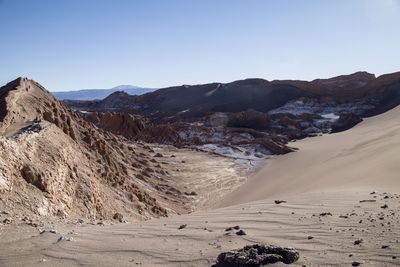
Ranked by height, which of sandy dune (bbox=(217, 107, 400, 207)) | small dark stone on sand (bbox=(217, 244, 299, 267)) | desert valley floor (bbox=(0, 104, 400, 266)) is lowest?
sandy dune (bbox=(217, 107, 400, 207))

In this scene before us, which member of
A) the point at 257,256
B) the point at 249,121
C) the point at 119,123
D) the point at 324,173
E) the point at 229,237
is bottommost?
the point at 324,173

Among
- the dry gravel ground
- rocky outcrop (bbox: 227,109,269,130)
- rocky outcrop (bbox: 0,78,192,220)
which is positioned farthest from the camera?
rocky outcrop (bbox: 227,109,269,130)

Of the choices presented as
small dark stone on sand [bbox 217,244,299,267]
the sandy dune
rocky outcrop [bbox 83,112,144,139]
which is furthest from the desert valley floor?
rocky outcrop [bbox 83,112,144,139]

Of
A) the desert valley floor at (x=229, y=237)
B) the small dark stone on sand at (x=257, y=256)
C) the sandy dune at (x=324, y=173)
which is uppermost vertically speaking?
the small dark stone on sand at (x=257, y=256)

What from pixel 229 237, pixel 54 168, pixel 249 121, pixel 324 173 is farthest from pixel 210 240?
pixel 249 121

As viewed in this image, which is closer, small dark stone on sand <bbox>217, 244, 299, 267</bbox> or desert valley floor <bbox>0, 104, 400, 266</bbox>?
small dark stone on sand <bbox>217, 244, 299, 267</bbox>

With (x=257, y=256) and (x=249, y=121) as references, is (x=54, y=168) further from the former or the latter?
(x=249, y=121)

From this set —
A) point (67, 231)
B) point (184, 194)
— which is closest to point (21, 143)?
point (67, 231)

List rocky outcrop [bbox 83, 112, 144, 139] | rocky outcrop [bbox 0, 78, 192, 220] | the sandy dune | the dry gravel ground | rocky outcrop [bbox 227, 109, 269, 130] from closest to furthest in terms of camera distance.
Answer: the dry gravel ground < rocky outcrop [bbox 0, 78, 192, 220] < the sandy dune < rocky outcrop [bbox 83, 112, 144, 139] < rocky outcrop [bbox 227, 109, 269, 130]

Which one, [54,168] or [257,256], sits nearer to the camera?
[257,256]

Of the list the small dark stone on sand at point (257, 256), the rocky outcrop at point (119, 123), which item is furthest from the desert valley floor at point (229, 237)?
the rocky outcrop at point (119, 123)

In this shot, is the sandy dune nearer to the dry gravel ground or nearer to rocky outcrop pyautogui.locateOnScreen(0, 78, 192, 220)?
rocky outcrop pyautogui.locateOnScreen(0, 78, 192, 220)

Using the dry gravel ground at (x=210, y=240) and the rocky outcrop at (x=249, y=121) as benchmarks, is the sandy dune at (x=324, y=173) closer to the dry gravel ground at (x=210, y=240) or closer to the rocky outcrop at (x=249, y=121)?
the dry gravel ground at (x=210, y=240)

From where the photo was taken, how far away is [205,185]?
50.3ft
